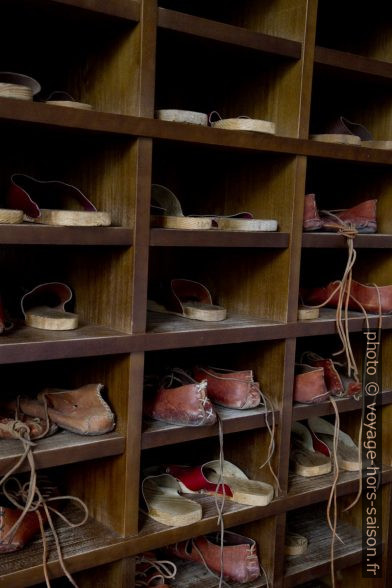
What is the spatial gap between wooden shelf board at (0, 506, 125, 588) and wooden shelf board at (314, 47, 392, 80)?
4.34ft

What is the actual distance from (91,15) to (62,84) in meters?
0.36

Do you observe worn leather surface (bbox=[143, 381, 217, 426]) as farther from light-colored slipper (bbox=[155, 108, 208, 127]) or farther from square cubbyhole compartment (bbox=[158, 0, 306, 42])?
square cubbyhole compartment (bbox=[158, 0, 306, 42])

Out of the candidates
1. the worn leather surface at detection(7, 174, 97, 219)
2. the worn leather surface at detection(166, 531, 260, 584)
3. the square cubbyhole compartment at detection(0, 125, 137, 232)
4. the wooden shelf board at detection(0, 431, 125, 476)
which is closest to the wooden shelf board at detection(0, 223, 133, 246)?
the square cubbyhole compartment at detection(0, 125, 137, 232)

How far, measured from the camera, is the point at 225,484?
197cm

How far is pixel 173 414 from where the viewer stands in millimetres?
1784

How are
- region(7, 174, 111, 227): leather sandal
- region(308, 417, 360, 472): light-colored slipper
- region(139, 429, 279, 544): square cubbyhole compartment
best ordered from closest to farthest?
region(7, 174, 111, 227): leather sandal → region(139, 429, 279, 544): square cubbyhole compartment → region(308, 417, 360, 472): light-colored slipper

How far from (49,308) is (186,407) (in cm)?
42

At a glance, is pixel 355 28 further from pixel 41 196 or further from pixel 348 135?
pixel 41 196

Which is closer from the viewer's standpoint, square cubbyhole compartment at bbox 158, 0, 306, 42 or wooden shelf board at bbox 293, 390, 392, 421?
square cubbyhole compartment at bbox 158, 0, 306, 42

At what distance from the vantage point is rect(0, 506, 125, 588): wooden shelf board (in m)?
1.55

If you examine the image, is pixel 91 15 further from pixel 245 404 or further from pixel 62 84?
pixel 245 404

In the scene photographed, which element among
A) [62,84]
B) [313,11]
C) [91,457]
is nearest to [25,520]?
[91,457]

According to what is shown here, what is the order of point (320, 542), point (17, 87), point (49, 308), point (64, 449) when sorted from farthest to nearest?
point (320, 542), point (49, 308), point (64, 449), point (17, 87)

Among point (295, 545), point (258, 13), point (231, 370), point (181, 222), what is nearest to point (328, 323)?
point (231, 370)
